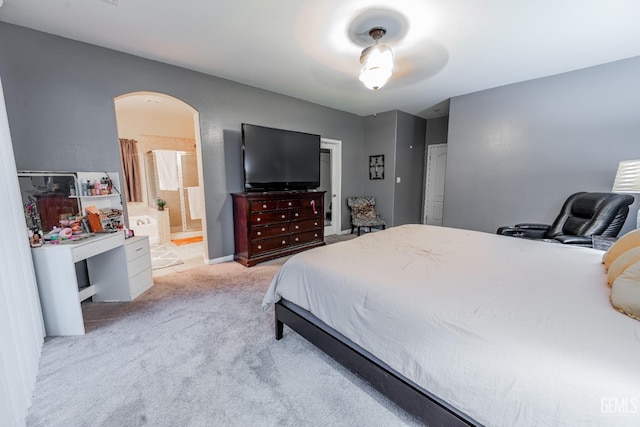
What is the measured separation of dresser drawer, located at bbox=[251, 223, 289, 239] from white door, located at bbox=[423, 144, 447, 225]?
3.68m

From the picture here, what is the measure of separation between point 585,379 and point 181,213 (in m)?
6.24

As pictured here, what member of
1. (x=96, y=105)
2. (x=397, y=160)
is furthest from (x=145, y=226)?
(x=397, y=160)

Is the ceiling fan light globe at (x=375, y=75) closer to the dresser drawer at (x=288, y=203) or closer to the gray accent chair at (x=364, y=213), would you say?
the dresser drawer at (x=288, y=203)

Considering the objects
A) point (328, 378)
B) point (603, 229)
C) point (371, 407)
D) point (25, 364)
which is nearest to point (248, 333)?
point (328, 378)

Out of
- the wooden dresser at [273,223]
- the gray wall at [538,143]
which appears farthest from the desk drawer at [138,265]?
the gray wall at [538,143]

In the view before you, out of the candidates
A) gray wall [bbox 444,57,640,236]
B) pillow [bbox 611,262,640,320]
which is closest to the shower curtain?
gray wall [bbox 444,57,640,236]

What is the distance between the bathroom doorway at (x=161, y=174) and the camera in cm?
475

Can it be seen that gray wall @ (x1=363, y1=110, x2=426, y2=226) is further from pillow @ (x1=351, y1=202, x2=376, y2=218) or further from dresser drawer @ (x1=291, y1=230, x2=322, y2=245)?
dresser drawer @ (x1=291, y1=230, x2=322, y2=245)

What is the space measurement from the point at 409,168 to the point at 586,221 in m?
3.22

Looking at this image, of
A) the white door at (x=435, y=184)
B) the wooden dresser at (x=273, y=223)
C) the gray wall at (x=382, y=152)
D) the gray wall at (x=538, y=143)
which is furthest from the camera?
the white door at (x=435, y=184)

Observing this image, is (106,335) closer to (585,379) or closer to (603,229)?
(585,379)

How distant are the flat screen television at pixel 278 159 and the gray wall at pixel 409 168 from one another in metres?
1.90

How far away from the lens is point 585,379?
75 centimetres

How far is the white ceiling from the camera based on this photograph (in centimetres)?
201
